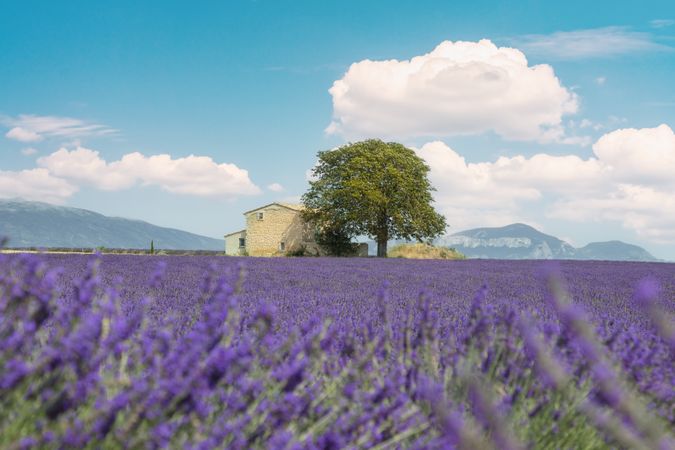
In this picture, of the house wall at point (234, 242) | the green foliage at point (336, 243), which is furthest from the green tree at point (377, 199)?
the house wall at point (234, 242)

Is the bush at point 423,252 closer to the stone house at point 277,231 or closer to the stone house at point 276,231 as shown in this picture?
the stone house at point 277,231

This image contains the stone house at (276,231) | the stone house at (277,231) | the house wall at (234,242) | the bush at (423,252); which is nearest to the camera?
the bush at (423,252)

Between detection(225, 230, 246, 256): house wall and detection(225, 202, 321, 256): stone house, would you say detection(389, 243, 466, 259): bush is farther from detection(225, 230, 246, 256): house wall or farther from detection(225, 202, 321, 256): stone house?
detection(225, 230, 246, 256): house wall

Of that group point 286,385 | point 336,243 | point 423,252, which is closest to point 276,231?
point 336,243

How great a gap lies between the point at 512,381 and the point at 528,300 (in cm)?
339

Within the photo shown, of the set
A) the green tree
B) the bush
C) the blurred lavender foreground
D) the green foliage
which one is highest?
the green tree

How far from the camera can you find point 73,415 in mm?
1574

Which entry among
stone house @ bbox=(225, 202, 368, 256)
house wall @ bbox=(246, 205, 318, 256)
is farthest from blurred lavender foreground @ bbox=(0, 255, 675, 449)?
house wall @ bbox=(246, 205, 318, 256)

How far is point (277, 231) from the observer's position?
1328 inches

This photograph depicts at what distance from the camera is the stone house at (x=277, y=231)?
33013 millimetres

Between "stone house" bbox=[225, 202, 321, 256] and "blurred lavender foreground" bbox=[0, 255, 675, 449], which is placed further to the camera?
"stone house" bbox=[225, 202, 321, 256]

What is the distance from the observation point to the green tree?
29859mm

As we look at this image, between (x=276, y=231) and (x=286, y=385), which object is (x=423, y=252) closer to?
(x=276, y=231)

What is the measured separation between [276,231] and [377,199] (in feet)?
23.6
